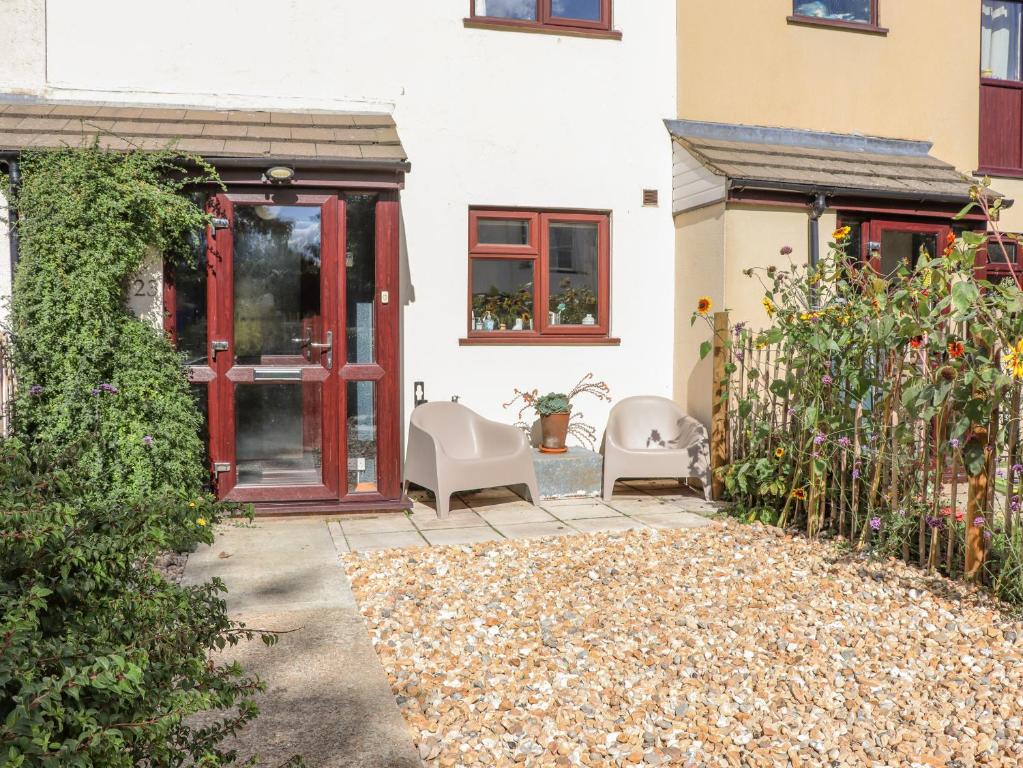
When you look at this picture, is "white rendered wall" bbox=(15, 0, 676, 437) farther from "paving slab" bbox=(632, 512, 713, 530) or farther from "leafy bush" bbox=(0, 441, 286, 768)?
"leafy bush" bbox=(0, 441, 286, 768)

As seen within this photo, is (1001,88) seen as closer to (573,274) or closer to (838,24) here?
(838,24)

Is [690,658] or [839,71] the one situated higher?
[839,71]

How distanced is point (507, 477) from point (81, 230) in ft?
11.7

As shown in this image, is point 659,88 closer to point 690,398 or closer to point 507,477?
point 690,398

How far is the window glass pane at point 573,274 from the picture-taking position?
8164mm

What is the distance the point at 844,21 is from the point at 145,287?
7.08 metres

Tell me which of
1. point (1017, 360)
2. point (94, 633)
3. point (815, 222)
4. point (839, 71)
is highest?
point (839, 71)

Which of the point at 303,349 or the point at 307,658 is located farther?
the point at 303,349

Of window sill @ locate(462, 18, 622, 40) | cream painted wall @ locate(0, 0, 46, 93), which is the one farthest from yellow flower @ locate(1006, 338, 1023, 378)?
cream painted wall @ locate(0, 0, 46, 93)

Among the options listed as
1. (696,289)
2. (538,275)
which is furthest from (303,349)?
(696,289)

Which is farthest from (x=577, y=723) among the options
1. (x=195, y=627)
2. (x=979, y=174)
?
(x=979, y=174)

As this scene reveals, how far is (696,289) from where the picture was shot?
801cm

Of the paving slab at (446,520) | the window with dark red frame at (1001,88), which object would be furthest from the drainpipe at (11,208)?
the window with dark red frame at (1001,88)

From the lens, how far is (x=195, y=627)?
2170mm
